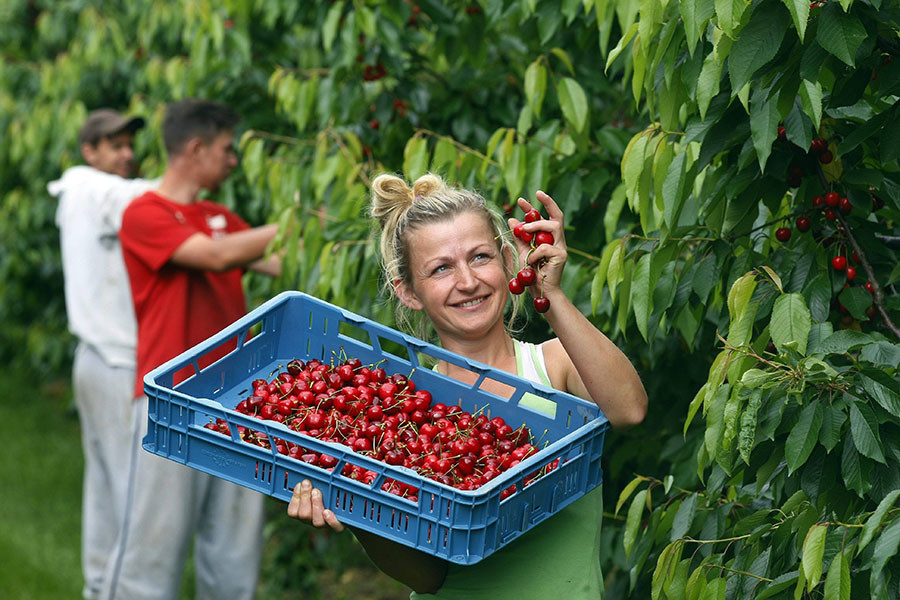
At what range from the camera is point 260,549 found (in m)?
4.55

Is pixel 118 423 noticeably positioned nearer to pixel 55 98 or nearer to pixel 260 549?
pixel 260 549

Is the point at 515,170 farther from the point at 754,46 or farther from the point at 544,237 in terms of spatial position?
the point at 754,46

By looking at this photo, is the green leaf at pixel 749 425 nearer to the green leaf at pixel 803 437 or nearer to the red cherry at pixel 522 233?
the green leaf at pixel 803 437

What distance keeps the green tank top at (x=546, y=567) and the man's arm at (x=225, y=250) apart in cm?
201

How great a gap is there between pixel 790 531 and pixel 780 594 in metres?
0.11

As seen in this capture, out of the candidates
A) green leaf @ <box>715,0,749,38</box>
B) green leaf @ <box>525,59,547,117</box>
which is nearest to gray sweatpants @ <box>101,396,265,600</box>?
green leaf @ <box>525,59,547,117</box>

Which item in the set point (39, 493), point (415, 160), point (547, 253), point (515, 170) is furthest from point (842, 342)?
point (39, 493)

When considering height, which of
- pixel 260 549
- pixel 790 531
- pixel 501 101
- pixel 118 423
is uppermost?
pixel 501 101

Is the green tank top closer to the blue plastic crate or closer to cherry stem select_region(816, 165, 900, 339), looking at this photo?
the blue plastic crate

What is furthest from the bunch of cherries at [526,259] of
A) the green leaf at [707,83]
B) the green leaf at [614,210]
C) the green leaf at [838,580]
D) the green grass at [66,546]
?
the green grass at [66,546]

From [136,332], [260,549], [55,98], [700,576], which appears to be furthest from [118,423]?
[700,576]

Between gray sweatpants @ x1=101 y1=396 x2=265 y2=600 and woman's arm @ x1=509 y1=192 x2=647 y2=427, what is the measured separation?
8.03ft

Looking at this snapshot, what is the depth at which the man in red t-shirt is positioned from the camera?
13.8 ft

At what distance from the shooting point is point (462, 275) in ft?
7.59
